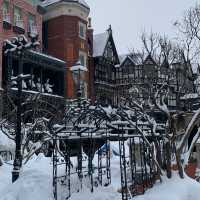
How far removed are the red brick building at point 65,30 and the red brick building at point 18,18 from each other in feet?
8.09

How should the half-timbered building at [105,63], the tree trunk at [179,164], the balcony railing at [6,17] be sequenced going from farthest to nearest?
the half-timbered building at [105,63] < the balcony railing at [6,17] < the tree trunk at [179,164]

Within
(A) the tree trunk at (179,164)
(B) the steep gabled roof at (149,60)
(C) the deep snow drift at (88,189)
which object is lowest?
(C) the deep snow drift at (88,189)

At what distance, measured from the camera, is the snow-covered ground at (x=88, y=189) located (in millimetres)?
9109

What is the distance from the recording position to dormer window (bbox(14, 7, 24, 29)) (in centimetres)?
3359

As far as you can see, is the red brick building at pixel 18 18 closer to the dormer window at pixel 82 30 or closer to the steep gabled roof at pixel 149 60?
the dormer window at pixel 82 30

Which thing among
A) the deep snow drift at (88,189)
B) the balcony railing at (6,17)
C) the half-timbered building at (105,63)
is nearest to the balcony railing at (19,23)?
the balcony railing at (6,17)

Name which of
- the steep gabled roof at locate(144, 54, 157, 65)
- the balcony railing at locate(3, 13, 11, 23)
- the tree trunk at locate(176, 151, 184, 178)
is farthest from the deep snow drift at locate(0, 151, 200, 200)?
the balcony railing at locate(3, 13, 11, 23)

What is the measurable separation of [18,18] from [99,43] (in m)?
14.4

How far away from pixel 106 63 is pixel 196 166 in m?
30.8

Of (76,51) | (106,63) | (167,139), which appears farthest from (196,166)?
(106,63)

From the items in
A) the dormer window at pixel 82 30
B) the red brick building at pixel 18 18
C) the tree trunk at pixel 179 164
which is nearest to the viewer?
the tree trunk at pixel 179 164

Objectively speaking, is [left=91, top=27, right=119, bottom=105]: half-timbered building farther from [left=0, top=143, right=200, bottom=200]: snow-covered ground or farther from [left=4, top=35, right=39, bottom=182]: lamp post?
[left=0, top=143, right=200, bottom=200]: snow-covered ground

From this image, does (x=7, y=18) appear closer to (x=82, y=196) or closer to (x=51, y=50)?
(x=51, y=50)

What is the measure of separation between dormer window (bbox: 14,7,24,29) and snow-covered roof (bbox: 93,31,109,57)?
12528mm
